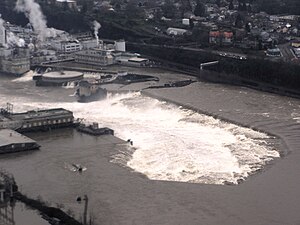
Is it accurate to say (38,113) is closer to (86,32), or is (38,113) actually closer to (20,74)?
(20,74)

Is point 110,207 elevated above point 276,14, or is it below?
below

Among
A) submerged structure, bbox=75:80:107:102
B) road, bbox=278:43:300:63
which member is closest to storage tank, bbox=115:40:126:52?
road, bbox=278:43:300:63

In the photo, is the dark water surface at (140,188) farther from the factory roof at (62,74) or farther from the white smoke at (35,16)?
the white smoke at (35,16)

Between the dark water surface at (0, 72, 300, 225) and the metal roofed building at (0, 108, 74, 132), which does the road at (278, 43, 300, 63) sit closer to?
the dark water surface at (0, 72, 300, 225)

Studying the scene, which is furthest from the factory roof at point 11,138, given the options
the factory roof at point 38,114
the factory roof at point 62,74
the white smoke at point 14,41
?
the white smoke at point 14,41

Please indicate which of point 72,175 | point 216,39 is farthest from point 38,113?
point 216,39

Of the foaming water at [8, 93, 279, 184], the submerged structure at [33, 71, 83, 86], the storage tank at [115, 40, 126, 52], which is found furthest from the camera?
the storage tank at [115, 40, 126, 52]

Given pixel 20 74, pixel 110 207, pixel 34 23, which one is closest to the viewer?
pixel 110 207
